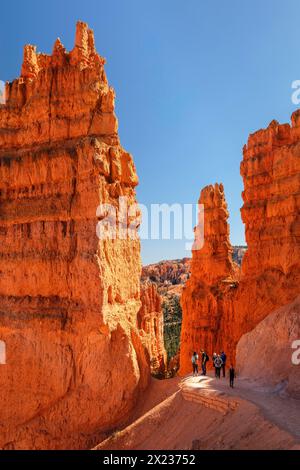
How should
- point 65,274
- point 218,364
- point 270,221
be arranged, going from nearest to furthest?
point 65,274, point 218,364, point 270,221

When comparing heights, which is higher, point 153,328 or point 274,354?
point 274,354

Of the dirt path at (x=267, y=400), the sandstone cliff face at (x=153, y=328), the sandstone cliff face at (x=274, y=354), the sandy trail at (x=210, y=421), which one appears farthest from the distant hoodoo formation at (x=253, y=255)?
the sandy trail at (x=210, y=421)

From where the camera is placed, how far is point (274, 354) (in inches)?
704

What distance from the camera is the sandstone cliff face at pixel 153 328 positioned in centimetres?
3453

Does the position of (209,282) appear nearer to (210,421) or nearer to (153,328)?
(153,328)

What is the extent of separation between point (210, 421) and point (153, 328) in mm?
24590

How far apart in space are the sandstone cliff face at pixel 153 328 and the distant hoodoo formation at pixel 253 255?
2261 mm

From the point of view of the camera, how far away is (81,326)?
17766mm

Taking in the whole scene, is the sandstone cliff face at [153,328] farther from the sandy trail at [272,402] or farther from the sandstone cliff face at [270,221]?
the sandy trail at [272,402]

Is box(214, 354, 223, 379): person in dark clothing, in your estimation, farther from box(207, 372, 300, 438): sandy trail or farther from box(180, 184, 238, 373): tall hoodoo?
box(180, 184, 238, 373): tall hoodoo

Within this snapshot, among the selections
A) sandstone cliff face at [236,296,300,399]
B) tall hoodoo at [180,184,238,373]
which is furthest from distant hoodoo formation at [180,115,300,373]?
sandstone cliff face at [236,296,300,399]

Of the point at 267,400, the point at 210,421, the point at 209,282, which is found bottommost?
the point at 210,421

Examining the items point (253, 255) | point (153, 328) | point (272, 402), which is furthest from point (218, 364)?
point (153, 328)

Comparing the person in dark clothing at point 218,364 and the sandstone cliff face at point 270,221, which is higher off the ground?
the sandstone cliff face at point 270,221
